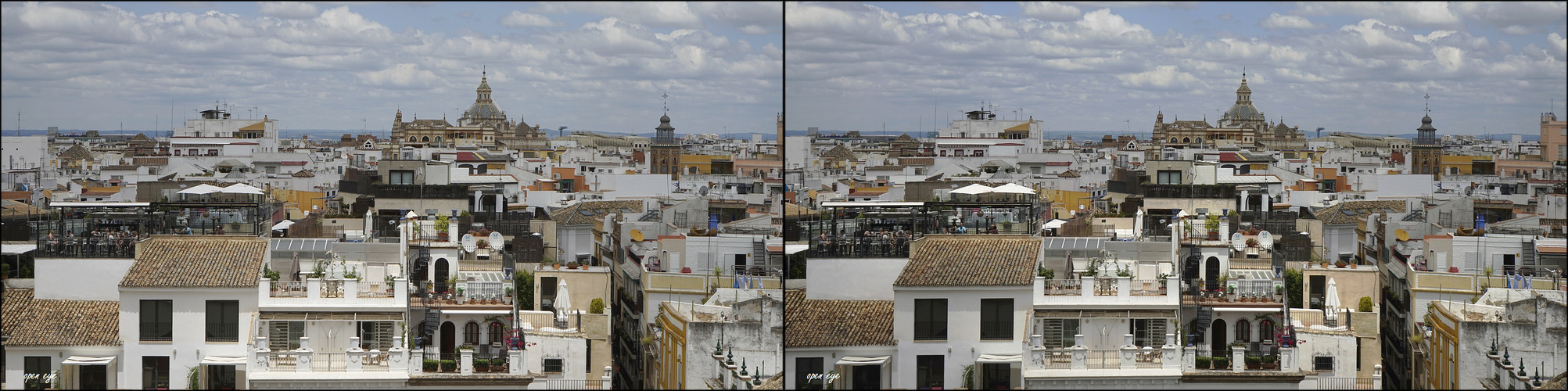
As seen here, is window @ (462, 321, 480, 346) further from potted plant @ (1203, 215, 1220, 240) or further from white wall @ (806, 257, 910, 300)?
potted plant @ (1203, 215, 1220, 240)

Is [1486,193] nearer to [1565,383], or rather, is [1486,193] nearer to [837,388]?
[1565,383]

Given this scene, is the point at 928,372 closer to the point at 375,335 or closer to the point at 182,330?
the point at 375,335

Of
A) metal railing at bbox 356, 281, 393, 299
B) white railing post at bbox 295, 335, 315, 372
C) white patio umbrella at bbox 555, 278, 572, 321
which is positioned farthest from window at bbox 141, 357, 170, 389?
white patio umbrella at bbox 555, 278, 572, 321

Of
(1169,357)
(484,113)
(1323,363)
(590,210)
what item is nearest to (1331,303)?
(1323,363)

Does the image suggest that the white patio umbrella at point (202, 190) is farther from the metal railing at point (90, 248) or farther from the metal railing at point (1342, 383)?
the metal railing at point (1342, 383)

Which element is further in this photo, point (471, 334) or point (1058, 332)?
point (471, 334)

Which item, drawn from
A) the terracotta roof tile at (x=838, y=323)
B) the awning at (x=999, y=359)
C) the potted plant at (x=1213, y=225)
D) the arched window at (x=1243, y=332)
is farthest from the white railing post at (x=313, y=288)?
the potted plant at (x=1213, y=225)

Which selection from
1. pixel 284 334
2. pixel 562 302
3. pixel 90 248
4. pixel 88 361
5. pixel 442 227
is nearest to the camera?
pixel 88 361
